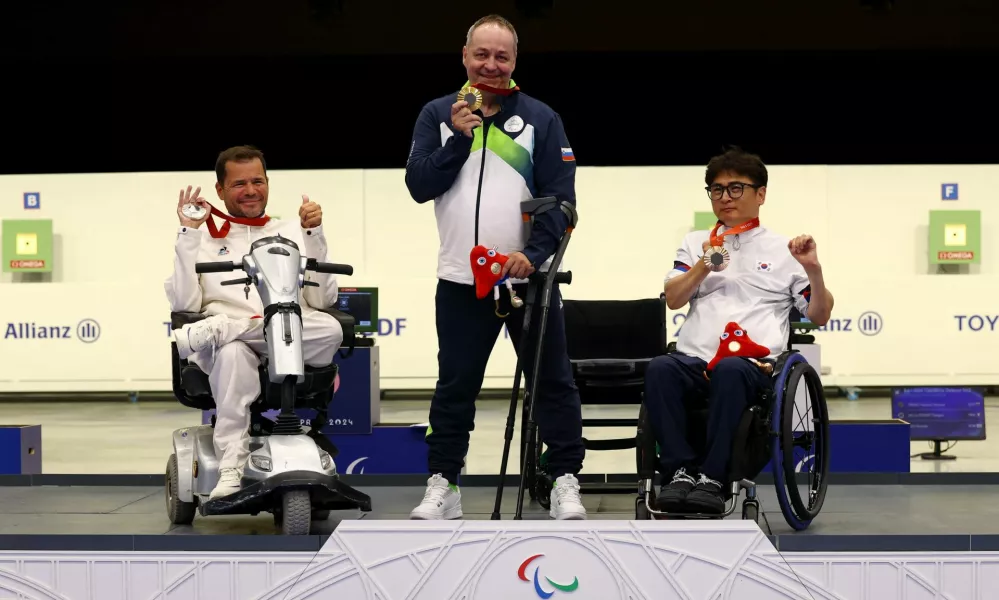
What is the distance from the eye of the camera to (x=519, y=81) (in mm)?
6773

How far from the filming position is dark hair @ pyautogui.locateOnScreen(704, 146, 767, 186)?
2.92 m

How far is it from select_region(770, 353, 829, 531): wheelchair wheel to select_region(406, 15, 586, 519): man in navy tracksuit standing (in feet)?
1.57

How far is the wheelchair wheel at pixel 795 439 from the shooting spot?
2549 millimetres

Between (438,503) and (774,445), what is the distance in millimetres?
806

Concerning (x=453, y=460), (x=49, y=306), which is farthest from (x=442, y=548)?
(x=49, y=306)

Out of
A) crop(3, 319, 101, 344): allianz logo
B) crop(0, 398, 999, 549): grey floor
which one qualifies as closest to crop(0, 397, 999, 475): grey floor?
crop(0, 398, 999, 549): grey floor

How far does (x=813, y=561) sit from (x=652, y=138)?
5.11m

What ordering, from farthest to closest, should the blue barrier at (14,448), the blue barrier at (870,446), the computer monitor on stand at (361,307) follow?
the computer monitor on stand at (361,307) → the blue barrier at (14,448) → the blue barrier at (870,446)

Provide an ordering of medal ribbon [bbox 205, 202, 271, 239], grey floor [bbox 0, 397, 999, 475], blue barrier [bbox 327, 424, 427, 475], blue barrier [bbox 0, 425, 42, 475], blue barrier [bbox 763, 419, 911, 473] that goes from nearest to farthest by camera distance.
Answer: medal ribbon [bbox 205, 202, 271, 239] → blue barrier [bbox 763, 419, 911, 473] → blue barrier [bbox 0, 425, 42, 475] → blue barrier [bbox 327, 424, 427, 475] → grey floor [bbox 0, 397, 999, 475]

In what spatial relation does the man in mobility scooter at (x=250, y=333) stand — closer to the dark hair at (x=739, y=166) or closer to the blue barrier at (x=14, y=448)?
the dark hair at (x=739, y=166)

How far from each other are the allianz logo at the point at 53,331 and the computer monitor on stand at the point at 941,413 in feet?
18.5

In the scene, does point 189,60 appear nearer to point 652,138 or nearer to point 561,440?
point 652,138

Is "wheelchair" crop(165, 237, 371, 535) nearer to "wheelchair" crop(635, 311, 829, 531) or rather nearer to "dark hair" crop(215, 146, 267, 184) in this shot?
"dark hair" crop(215, 146, 267, 184)

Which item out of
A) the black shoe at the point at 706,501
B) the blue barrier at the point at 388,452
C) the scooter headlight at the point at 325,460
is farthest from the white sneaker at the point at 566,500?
the blue barrier at the point at 388,452
